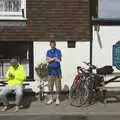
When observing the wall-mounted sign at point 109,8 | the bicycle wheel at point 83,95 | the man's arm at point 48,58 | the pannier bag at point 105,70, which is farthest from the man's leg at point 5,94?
the wall-mounted sign at point 109,8

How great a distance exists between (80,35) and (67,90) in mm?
1447

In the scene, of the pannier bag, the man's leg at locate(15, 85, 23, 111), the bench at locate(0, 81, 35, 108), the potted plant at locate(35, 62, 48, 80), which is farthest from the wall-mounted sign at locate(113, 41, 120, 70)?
the man's leg at locate(15, 85, 23, 111)


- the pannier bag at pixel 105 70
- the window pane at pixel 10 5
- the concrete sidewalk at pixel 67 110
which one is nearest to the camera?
the concrete sidewalk at pixel 67 110

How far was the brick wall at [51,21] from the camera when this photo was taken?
13.2 meters

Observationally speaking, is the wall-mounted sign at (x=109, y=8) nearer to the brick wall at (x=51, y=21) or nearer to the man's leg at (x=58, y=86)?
the brick wall at (x=51, y=21)

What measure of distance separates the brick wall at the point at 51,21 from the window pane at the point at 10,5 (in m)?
0.39

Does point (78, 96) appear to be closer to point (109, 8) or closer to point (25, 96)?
point (25, 96)

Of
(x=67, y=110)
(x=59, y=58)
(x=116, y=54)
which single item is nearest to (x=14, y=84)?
(x=59, y=58)

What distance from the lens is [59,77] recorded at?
12227 millimetres

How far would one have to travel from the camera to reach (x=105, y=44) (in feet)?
44.8

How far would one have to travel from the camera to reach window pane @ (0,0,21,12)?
13.4 metres

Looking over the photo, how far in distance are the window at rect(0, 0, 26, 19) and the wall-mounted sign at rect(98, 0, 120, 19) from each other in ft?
6.57

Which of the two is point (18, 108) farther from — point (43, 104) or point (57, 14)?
point (57, 14)

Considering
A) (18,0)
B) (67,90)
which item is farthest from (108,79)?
(18,0)
